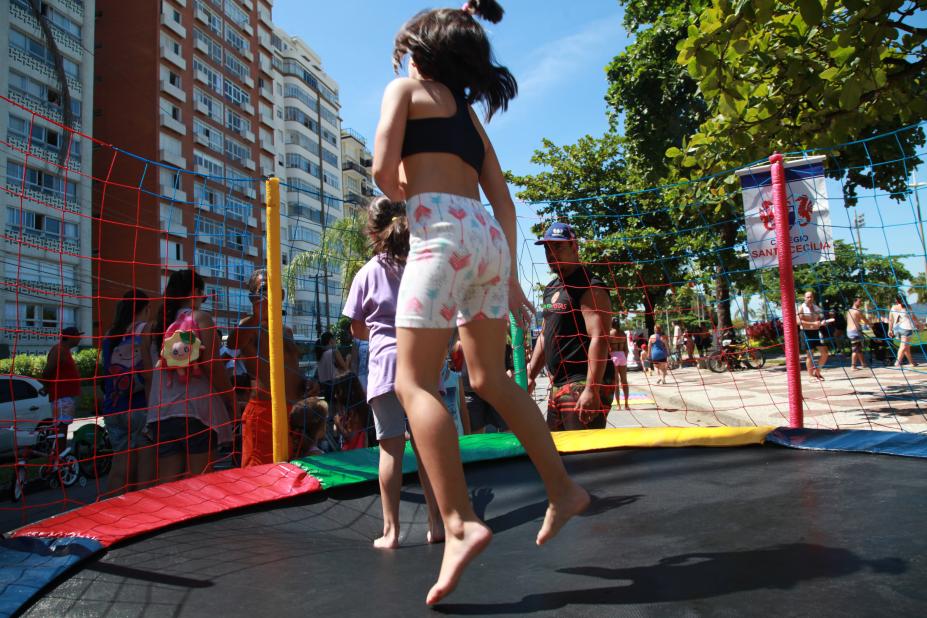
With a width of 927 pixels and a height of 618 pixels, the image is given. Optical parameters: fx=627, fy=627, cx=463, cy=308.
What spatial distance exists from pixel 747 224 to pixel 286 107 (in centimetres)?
4794

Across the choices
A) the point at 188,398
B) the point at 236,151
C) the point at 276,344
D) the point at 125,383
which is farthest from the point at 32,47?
the point at 276,344

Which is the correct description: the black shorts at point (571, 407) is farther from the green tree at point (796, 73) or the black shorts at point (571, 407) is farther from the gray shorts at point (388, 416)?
the green tree at point (796, 73)

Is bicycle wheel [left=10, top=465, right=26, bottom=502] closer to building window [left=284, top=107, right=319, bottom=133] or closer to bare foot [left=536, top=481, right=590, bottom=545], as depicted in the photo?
bare foot [left=536, top=481, right=590, bottom=545]

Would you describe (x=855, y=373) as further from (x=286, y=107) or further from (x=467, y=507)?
→ (x=286, y=107)

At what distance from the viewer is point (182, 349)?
128 inches

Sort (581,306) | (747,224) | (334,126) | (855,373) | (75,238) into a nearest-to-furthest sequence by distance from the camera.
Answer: (581,306), (747,224), (855,373), (75,238), (334,126)

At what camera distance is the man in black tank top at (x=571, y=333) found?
3193 millimetres

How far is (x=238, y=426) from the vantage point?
505 centimetres

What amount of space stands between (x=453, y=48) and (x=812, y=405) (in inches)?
298

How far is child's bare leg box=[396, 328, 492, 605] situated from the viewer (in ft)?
4.75

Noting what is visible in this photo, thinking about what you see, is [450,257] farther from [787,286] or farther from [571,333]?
[787,286]

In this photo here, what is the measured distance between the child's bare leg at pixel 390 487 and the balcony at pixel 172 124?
3462 centimetres

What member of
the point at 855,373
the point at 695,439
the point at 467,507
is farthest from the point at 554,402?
the point at 855,373

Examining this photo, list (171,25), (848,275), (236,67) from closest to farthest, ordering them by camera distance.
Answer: (848,275) → (171,25) → (236,67)
